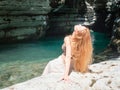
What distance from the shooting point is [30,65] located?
1658 cm

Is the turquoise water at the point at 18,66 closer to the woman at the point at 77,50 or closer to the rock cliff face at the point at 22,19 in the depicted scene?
the rock cliff face at the point at 22,19

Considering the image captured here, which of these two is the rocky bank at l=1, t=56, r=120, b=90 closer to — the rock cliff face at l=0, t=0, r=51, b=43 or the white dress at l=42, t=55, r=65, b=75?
the white dress at l=42, t=55, r=65, b=75

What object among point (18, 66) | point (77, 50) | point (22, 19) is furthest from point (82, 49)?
point (22, 19)

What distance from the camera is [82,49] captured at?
5.39 meters

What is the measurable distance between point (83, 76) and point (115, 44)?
41.2ft

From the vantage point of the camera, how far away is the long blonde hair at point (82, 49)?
5.32 m

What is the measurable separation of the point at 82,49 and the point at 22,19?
22999mm

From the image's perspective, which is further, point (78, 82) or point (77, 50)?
point (77, 50)

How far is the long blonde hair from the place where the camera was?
5.32 m

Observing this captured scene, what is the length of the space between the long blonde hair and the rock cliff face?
67.0ft

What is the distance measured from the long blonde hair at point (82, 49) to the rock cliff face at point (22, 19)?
20.4 metres

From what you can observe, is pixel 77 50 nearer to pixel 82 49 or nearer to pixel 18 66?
pixel 82 49

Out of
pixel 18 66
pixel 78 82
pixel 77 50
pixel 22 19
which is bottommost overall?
pixel 18 66

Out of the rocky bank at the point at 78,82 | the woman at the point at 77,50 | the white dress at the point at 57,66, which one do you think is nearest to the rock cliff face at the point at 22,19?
the white dress at the point at 57,66
